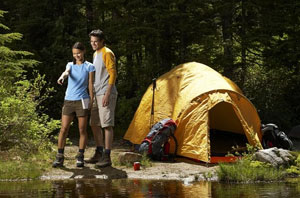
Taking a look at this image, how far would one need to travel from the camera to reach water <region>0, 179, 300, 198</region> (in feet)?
24.6

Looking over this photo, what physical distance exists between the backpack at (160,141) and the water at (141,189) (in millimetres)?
2249

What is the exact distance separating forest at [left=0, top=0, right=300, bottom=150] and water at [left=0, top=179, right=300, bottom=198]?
26.4 ft

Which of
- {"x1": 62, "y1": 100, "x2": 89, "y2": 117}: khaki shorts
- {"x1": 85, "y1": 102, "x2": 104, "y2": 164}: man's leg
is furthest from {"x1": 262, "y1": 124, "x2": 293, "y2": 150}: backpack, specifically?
{"x1": 62, "y1": 100, "x2": 89, "y2": 117}: khaki shorts

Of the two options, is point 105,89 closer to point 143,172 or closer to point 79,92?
point 79,92

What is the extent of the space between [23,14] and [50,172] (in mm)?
11715

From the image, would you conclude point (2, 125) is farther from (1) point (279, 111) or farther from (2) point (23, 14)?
(2) point (23, 14)

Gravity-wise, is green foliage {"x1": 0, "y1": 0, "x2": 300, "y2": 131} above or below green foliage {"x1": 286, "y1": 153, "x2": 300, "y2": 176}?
above

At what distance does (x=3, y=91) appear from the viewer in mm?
11758

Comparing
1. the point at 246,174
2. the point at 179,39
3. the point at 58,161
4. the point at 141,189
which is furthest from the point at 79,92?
the point at 179,39

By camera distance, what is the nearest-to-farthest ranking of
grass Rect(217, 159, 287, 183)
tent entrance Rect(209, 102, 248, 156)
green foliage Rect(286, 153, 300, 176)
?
grass Rect(217, 159, 287, 183)
green foliage Rect(286, 153, 300, 176)
tent entrance Rect(209, 102, 248, 156)

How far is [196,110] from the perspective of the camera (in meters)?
11.6

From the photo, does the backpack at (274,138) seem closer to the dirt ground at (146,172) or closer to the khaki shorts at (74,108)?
the dirt ground at (146,172)

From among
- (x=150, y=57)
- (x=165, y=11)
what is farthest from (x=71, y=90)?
(x=150, y=57)

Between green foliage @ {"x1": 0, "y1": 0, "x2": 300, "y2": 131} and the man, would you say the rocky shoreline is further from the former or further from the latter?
green foliage @ {"x1": 0, "y1": 0, "x2": 300, "y2": 131}
